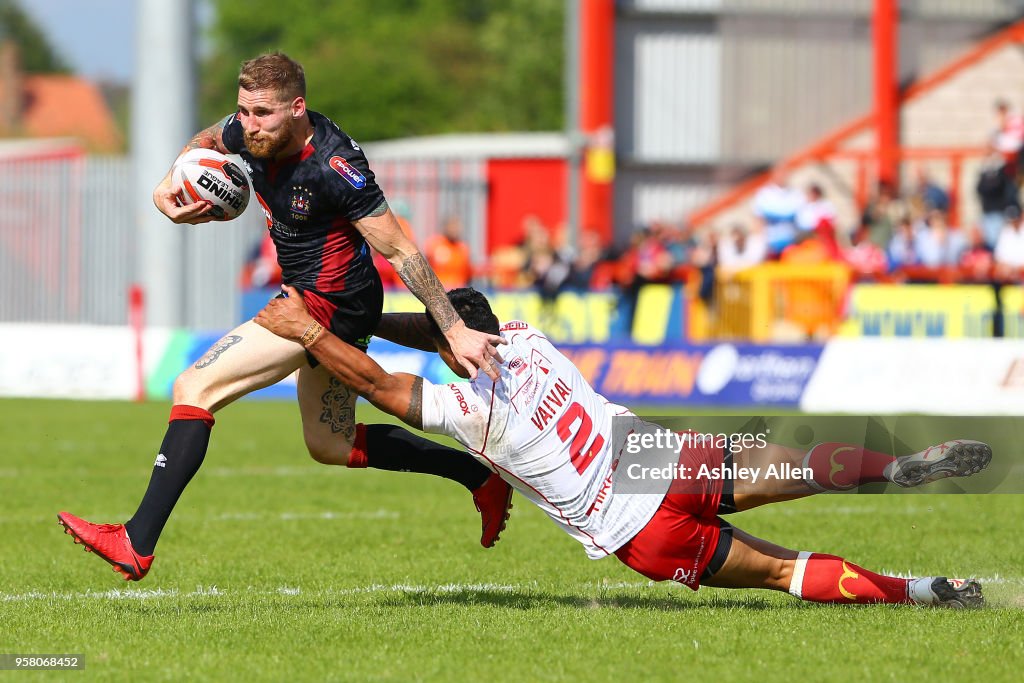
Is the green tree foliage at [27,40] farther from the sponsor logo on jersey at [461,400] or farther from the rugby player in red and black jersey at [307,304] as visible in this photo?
the sponsor logo on jersey at [461,400]

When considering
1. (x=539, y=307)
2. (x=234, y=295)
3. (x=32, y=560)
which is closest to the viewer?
(x=32, y=560)

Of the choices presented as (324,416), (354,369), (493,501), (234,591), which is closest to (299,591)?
(234,591)

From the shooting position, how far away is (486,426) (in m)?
6.04

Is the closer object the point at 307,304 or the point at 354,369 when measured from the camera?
the point at 354,369

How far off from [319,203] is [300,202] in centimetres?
8

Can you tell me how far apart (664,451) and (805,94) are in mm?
21359

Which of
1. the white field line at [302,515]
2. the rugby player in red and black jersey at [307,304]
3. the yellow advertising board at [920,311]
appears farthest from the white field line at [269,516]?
the yellow advertising board at [920,311]

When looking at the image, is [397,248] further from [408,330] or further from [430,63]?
[430,63]

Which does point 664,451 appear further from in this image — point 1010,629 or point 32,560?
point 32,560

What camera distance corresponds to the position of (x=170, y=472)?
6328 mm

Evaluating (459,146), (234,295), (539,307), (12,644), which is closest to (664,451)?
(12,644)

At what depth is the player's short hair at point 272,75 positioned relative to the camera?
631cm

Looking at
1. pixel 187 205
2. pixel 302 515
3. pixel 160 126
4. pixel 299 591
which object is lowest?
pixel 302 515

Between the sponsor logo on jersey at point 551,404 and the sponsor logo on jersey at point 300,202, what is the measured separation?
1341mm
